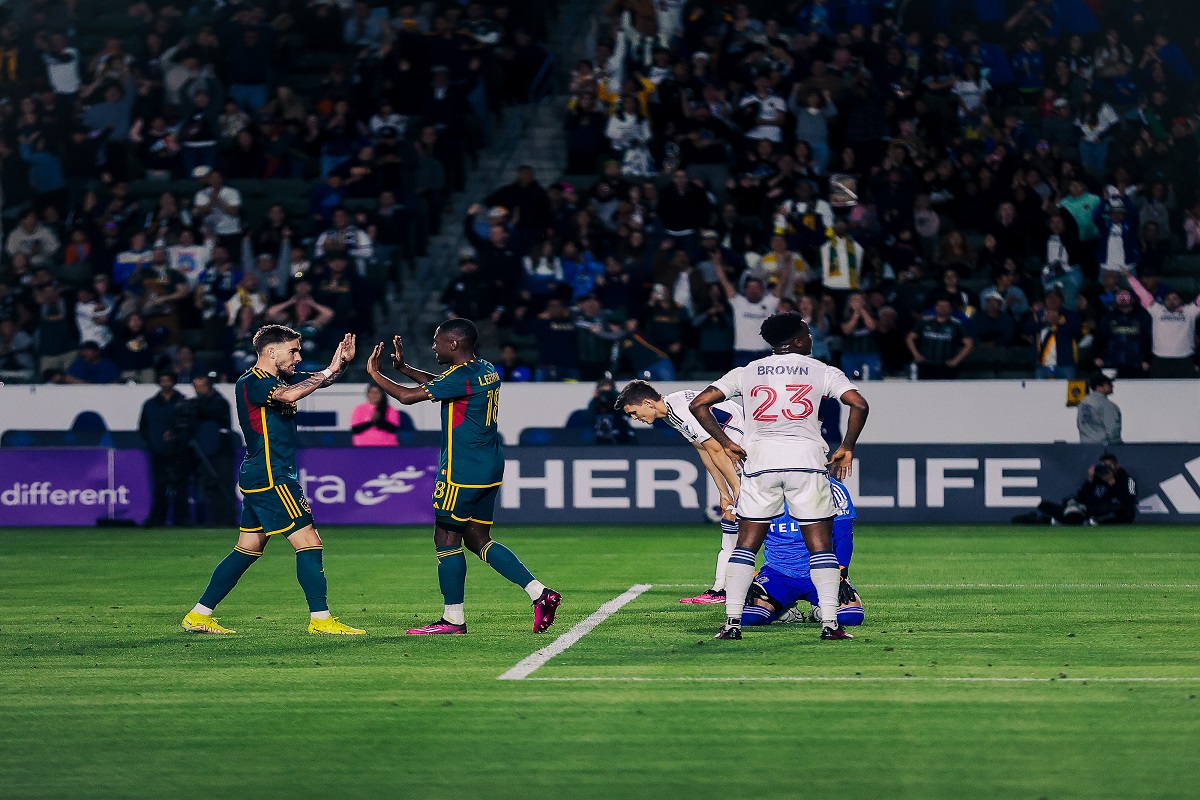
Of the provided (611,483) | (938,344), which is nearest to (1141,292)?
(938,344)

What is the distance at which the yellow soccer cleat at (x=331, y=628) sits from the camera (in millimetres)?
10734

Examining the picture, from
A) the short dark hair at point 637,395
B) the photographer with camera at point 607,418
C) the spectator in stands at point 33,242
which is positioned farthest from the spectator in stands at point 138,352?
the short dark hair at point 637,395

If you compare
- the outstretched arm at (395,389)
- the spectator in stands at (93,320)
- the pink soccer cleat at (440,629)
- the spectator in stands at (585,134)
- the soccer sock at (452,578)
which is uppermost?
the spectator in stands at (585,134)

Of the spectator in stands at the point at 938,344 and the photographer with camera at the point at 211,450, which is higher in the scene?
the spectator in stands at the point at 938,344

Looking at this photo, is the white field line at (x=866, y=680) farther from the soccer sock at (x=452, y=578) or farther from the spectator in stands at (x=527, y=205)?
the spectator in stands at (x=527, y=205)

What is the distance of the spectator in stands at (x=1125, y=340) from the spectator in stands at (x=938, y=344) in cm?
183

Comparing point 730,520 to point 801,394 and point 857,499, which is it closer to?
point 801,394

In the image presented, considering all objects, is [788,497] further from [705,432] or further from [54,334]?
[54,334]

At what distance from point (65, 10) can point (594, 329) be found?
1330 cm

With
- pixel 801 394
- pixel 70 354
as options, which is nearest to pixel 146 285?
pixel 70 354

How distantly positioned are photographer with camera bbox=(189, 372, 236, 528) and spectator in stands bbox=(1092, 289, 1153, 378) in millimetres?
11620

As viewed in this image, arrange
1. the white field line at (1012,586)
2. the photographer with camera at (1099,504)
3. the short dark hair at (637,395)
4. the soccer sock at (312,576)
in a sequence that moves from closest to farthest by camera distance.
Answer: the soccer sock at (312,576)
the short dark hair at (637,395)
the white field line at (1012,586)
the photographer with camera at (1099,504)

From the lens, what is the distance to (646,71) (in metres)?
26.6

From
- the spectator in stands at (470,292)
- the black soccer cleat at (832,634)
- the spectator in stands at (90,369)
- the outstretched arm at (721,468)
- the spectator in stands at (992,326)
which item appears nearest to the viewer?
the black soccer cleat at (832,634)
